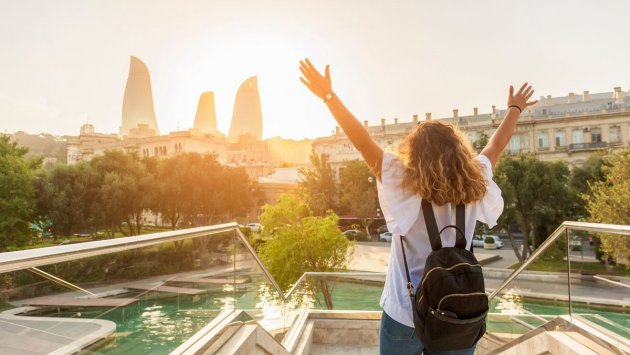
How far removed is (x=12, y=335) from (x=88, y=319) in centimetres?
37

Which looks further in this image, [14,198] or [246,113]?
[246,113]

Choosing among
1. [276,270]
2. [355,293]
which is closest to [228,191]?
[276,270]

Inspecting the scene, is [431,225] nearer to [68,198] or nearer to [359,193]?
[68,198]

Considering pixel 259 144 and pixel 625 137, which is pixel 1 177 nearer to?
pixel 625 137

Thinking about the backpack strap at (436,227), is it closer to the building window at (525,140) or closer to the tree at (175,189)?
the tree at (175,189)

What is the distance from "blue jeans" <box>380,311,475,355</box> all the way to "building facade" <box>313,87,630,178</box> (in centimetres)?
3770

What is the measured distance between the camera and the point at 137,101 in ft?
483

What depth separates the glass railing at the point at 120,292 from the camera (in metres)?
1.58

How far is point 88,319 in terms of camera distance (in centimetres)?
190

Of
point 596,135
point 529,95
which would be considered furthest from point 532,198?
point 529,95

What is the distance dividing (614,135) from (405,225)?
5069 cm

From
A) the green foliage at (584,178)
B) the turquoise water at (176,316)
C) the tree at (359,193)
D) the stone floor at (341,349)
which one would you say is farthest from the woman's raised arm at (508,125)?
the tree at (359,193)

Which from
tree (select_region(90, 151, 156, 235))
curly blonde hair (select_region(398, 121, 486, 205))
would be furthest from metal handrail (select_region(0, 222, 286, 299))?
tree (select_region(90, 151, 156, 235))

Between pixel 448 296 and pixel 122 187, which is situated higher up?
pixel 122 187
